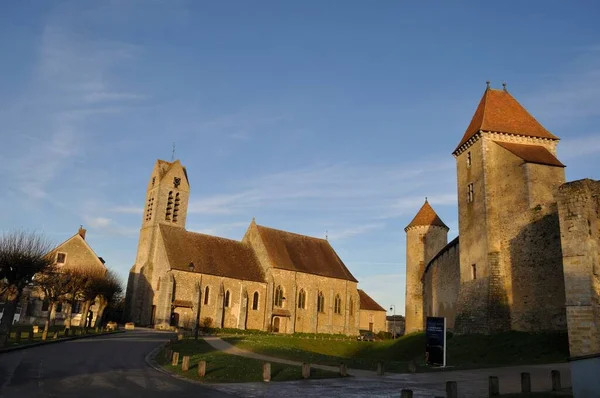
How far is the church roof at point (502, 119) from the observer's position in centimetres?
3225

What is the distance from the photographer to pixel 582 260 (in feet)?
68.1

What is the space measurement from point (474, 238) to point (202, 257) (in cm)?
3031

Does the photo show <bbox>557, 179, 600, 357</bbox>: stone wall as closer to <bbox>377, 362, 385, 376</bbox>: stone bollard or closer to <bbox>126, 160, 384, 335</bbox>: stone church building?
<bbox>377, 362, 385, 376</bbox>: stone bollard

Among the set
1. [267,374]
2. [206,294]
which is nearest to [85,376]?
[267,374]

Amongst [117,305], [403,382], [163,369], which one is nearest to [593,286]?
[403,382]

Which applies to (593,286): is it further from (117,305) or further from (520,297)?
(117,305)

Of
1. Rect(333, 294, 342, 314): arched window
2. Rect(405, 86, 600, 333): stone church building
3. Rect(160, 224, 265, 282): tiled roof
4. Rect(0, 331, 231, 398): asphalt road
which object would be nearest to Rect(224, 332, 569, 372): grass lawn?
Rect(405, 86, 600, 333): stone church building

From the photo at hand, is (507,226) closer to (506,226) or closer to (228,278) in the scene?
(506,226)

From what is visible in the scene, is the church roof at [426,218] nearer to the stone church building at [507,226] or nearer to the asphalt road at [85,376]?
the stone church building at [507,226]

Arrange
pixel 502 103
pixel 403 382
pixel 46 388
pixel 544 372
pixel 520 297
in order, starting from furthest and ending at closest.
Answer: pixel 502 103 → pixel 520 297 → pixel 544 372 → pixel 403 382 → pixel 46 388

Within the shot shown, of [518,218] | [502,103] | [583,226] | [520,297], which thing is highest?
[502,103]

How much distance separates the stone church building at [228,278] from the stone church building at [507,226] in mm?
22075

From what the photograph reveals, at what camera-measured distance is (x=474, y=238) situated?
31.5m

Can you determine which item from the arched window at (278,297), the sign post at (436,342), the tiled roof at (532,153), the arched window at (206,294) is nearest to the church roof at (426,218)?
the arched window at (278,297)
